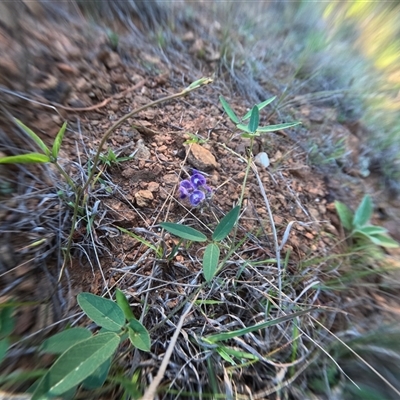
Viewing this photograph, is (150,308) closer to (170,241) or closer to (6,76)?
(170,241)

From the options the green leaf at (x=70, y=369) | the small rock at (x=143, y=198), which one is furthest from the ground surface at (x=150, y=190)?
the green leaf at (x=70, y=369)

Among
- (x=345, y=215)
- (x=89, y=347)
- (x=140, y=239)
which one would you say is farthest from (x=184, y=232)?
(x=345, y=215)

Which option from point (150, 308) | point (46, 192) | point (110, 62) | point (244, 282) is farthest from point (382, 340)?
point (110, 62)

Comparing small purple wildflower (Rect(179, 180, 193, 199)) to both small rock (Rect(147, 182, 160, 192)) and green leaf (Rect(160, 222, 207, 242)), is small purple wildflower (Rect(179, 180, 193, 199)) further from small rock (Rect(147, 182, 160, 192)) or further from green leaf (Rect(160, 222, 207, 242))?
green leaf (Rect(160, 222, 207, 242))

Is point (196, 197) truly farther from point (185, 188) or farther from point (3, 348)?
point (3, 348)

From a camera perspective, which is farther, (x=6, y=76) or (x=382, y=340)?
(x=6, y=76)

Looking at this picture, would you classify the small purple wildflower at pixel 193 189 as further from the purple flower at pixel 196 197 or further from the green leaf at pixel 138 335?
the green leaf at pixel 138 335

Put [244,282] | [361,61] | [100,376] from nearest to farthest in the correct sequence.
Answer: [100,376]
[244,282]
[361,61]
